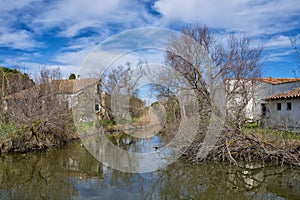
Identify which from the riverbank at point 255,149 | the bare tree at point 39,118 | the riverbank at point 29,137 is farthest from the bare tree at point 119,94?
the riverbank at point 255,149

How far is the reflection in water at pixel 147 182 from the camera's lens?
544 cm

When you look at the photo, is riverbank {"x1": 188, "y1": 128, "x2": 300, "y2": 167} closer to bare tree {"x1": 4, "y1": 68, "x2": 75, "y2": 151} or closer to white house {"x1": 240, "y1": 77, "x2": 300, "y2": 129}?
white house {"x1": 240, "y1": 77, "x2": 300, "y2": 129}

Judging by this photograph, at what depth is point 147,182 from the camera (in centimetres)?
626

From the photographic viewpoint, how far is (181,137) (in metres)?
8.13

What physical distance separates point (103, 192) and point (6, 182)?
8.88 ft

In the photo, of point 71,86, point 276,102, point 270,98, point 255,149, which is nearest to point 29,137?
point 71,86

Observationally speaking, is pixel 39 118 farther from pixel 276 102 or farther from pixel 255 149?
pixel 276 102

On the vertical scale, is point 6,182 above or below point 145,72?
below

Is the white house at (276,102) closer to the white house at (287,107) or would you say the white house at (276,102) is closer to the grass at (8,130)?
the white house at (287,107)

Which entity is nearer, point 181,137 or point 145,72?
point 181,137

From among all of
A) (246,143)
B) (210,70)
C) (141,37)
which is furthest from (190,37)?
(141,37)

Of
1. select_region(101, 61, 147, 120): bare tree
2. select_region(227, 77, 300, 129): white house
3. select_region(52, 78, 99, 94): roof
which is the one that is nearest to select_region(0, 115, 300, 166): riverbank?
select_region(227, 77, 300, 129): white house

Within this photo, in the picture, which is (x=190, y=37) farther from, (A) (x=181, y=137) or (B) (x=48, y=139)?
(B) (x=48, y=139)

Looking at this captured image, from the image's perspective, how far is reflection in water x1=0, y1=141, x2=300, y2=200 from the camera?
5438 millimetres
